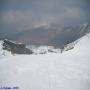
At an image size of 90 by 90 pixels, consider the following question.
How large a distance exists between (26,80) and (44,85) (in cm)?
146

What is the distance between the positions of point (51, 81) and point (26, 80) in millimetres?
1768

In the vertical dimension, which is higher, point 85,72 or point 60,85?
point 85,72

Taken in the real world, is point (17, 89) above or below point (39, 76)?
below

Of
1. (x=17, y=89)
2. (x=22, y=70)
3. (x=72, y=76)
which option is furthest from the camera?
(x=22, y=70)

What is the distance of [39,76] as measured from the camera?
42.8 feet

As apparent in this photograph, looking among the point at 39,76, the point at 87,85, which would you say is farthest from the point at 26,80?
the point at 87,85

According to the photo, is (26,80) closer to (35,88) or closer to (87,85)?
(35,88)

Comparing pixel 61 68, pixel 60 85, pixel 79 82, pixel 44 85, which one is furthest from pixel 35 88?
pixel 61 68

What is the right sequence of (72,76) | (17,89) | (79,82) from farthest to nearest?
(72,76), (79,82), (17,89)

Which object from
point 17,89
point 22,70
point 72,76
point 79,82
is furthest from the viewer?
point 22,70

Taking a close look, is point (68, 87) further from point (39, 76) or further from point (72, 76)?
point (39, 76)

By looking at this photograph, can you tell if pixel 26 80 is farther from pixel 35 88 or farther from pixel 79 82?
pixel 79 82

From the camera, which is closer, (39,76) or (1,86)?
(1,86)

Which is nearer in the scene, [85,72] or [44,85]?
[44,85]
